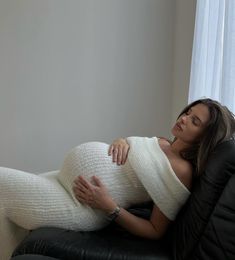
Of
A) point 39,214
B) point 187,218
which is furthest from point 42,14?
point 187,218

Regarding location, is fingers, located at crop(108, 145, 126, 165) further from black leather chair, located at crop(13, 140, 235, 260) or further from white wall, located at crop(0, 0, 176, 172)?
white wall, located at crop(0, 0, 176, 172)

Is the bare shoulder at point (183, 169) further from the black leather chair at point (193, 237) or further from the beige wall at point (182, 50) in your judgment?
the beige wall at point (182, 50)

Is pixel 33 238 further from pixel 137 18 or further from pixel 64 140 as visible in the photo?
pixel 137 18

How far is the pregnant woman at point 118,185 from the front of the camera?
150cm

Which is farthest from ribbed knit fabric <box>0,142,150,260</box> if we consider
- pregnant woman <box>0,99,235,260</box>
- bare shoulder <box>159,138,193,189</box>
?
bare shoulder <box>159,138,193,189</box>

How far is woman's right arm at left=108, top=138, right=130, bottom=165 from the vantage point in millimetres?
1609

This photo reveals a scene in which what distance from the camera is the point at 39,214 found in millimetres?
1514

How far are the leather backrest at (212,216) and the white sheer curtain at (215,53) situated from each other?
685mm

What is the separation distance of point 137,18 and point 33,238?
83.7 inches

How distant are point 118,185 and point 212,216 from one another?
0.43 metres

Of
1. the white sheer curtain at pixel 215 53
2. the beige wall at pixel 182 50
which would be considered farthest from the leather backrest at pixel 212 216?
the beige wall at pixel 182 50

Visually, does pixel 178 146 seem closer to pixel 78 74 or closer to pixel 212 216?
pixel 212 216

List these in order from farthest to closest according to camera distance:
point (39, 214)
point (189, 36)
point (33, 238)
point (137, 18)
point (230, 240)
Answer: point (137, 18) → point (189, 36) → point (39, 214) → point (33, 238) → point (230, 240)

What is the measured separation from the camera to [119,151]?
5.36 feet
